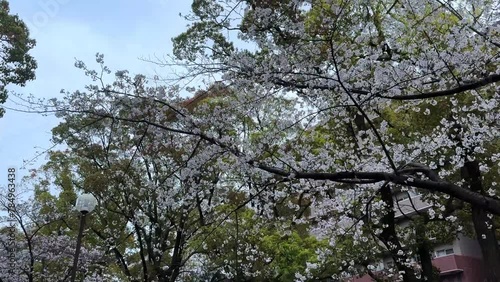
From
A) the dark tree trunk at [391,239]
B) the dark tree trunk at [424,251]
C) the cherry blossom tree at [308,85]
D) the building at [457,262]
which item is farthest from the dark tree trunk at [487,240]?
the building at [457,262]

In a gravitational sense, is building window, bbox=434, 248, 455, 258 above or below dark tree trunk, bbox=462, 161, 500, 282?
above

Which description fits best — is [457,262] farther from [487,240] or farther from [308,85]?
[308,85]

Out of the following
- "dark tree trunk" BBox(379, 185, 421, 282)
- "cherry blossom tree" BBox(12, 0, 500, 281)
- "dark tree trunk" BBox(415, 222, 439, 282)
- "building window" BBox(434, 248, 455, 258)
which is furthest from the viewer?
"building window" BBox(434, 248, 455, 258)

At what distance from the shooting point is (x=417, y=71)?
467 centimetres

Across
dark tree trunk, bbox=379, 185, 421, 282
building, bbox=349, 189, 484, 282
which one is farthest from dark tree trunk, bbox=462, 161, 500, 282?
building, bbox=349, 189, 484, 282

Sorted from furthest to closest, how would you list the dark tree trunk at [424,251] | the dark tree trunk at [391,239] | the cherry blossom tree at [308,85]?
the dark tree trunk at [424,251] < the dark tree trunk at [391,239] < the cherry blossom tree at [308,85]

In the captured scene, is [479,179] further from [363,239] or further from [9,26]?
[9,26]

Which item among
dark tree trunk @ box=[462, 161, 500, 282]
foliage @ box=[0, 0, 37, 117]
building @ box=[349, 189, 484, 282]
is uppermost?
foliage @ box=[0, 0, 37, 117]

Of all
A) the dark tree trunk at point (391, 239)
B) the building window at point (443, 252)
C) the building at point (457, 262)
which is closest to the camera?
the dark tree trunk at point (391, 239)

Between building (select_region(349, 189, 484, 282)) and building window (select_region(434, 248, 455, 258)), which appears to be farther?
building window (select_region(434, 248, 455, 258))

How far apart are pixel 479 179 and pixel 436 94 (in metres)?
5.40

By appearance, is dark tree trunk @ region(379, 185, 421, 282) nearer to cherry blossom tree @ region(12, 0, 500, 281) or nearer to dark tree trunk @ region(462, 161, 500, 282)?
dark tree trunk @ region(462, 161, 500, 282)

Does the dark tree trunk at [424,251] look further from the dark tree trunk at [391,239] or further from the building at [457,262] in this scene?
the building at [457,262]

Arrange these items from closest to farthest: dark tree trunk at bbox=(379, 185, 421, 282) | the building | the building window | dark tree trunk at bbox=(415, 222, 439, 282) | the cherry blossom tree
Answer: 1. the cherry blossom tree
2. dark tree trunk at bbox=(379, 185, 421, 282)
3. dark tree trunk at bbox=(415, 222, 439, 282)
4. the building
5. the building window
